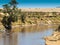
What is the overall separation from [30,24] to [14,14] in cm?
2002

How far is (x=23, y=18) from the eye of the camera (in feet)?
274

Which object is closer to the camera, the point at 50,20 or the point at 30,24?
the point at 30,24

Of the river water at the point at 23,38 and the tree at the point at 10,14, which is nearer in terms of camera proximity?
the river water at the point at 23,38

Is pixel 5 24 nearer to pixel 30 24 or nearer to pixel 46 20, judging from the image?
pixel 30 24

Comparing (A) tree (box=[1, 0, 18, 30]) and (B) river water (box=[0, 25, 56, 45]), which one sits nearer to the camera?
(B) river water (box=[0, 25, 56, 45])

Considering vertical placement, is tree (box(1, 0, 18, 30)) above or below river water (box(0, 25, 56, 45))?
above

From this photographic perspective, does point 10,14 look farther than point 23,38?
Yes

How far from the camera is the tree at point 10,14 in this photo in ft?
222

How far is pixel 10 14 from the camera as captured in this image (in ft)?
222

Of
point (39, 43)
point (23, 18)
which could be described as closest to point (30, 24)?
point (23, 18)

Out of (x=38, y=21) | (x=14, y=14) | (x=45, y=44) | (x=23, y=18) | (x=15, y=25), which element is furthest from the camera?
(x=38, y=21)

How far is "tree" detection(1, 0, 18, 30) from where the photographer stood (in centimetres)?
6756

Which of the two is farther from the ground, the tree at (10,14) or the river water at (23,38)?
the tree at (10,14)

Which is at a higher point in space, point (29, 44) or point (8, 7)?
point (8, 7)
